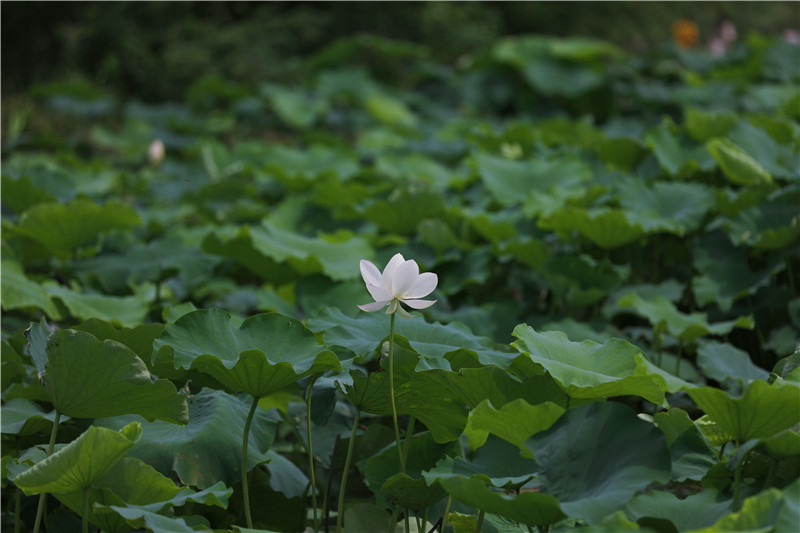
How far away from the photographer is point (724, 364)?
1.54m

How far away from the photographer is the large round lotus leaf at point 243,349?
1.07m

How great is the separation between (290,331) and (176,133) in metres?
4.32

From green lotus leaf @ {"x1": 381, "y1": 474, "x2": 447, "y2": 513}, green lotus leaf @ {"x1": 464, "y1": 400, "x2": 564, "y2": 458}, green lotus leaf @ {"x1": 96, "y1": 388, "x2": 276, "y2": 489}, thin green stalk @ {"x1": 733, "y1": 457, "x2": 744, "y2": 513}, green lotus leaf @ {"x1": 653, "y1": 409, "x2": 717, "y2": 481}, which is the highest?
green lotus leaf @ {"x1": 464, "y1": 400, "x2": 564, "y2": 458}

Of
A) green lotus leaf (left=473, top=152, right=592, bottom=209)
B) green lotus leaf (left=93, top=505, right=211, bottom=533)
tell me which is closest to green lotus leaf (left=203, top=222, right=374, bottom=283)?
green lotus leaf (left=473, top=152, right=592, bottom=209)

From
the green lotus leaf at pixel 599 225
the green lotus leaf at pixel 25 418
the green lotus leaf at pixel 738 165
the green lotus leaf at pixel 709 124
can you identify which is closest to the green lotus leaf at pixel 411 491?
the green lotus leaf at pixel 25 418

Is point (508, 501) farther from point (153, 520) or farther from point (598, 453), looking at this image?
point (153, 520)

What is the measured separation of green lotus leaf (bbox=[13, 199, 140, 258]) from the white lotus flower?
1.25m

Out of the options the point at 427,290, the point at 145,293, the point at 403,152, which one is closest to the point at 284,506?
the point at 427,290

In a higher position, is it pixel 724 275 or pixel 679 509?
pixel 679 509

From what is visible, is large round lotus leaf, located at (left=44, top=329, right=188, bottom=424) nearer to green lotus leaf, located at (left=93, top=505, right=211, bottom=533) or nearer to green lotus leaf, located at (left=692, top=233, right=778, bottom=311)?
green lotus leaf, located at (left=93, top=505, right=211, bottom=533)

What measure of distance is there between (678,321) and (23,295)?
4.90ft

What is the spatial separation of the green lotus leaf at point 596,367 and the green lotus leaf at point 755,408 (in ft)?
0.16

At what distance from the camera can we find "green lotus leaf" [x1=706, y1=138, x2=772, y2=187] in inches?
86.4

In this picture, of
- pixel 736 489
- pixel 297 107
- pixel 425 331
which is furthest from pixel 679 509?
pixel 297 107
